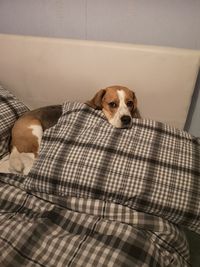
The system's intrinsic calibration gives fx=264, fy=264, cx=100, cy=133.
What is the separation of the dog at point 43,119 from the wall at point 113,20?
1.09 ft

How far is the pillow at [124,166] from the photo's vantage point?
1.10 m

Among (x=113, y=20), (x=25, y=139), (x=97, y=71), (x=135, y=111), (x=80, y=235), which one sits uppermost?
(x=113, y=20)

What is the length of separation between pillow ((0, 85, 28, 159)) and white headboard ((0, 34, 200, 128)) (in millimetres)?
111

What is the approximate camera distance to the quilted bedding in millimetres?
994

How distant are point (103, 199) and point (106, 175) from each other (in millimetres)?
106

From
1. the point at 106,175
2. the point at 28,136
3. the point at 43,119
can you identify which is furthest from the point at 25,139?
the point at 106,175

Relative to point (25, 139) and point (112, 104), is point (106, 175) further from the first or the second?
point (25, 139)

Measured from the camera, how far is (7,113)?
1543 millimetres

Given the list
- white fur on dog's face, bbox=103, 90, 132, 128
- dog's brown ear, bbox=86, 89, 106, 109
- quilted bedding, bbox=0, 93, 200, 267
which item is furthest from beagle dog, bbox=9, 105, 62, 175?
white fur on dog's face, bbox=103, 90, 132, 128

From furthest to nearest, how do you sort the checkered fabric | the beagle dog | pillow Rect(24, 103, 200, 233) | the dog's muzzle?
the beagle dog < the dog's muzzle < pillow Rect(24, 103, 200, 233) < the checkered fabric

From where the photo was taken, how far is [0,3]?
1.61m

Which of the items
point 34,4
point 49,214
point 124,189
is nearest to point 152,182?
point 124,189

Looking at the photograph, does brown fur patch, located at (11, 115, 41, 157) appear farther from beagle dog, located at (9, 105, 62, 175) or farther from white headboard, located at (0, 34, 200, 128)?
white headboard, located at (0, 34, 200, 128)

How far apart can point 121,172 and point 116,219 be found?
0.20 m
